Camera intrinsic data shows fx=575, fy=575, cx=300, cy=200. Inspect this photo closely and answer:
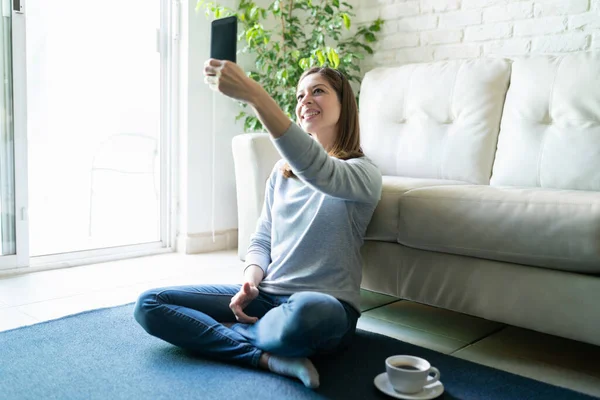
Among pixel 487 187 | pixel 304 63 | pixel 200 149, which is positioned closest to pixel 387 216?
pixel 487 187

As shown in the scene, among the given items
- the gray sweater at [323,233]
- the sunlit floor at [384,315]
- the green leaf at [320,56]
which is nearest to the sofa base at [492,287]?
the sunlit floor at [384,315]

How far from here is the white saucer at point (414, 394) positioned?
121 cm

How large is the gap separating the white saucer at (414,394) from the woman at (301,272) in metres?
0.15

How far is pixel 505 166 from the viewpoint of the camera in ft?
6.86

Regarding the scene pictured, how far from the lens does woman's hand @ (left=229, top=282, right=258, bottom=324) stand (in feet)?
4.77

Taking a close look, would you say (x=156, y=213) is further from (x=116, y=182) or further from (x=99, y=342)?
(x=99, y=342)

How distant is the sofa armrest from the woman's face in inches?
27.3

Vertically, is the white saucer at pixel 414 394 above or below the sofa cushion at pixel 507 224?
below

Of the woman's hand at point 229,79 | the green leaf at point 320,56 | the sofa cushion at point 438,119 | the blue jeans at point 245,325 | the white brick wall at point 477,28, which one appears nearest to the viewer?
the woman's hand at point 229,79

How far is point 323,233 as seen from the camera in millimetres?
1455

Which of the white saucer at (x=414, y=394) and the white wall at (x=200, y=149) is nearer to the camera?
the white saucer at (x=414, y=394)

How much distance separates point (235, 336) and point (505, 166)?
1.21m

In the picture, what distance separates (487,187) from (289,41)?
1692mm

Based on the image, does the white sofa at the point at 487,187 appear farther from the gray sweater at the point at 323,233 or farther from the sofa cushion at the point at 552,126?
the gray sweater at the point at 323,233
